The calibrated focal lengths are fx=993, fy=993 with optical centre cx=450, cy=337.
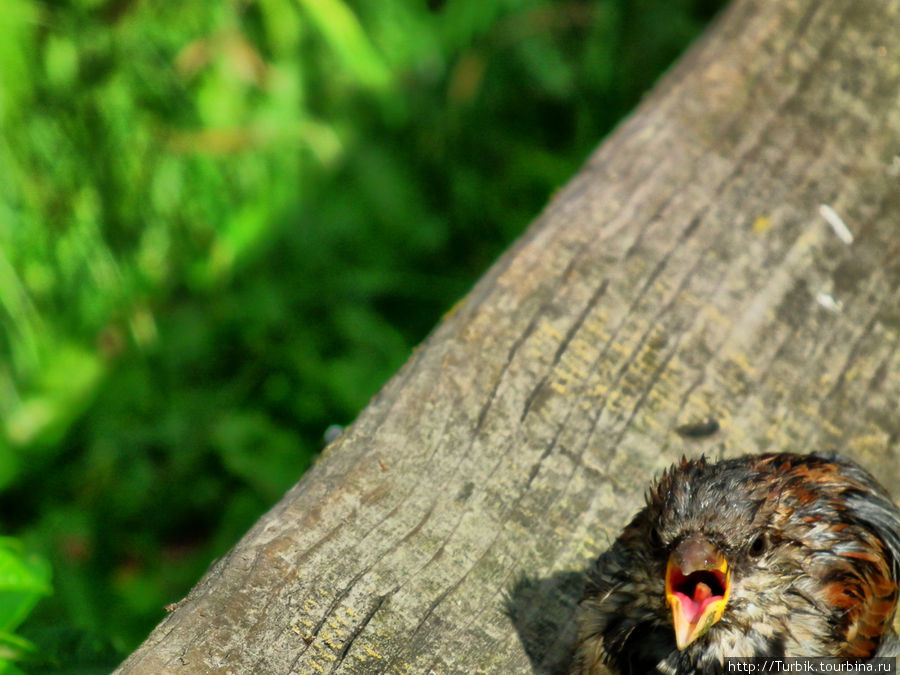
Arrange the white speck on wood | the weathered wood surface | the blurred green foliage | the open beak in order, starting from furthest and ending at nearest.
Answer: the blurred green foliage → the white speck on wood → the weathered wood surface → the open beak

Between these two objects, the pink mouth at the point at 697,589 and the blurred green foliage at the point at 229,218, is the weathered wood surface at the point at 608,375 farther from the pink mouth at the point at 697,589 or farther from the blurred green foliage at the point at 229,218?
the blurred green foliage at the point at 229,218

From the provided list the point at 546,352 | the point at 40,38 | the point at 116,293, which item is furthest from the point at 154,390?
the point at 546,352

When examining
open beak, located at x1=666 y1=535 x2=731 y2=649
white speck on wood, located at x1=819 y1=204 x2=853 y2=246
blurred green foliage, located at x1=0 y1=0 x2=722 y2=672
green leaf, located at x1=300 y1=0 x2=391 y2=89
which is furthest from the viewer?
green leaf, located at x1=300 y1=0 x2=391 y2=89

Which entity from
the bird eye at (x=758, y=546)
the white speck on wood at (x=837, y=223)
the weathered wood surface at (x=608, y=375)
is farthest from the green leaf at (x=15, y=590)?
the white speck on wood at (x=837, y=223)

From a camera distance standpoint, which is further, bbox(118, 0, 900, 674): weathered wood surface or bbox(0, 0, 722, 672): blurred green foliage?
bbox(0, 0, 722, 672): blurred green foliage

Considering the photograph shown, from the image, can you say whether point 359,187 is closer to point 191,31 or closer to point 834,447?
point 191,31

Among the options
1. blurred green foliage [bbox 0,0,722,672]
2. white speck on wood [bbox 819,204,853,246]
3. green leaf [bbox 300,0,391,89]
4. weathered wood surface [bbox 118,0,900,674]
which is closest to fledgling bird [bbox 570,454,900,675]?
weathered wood surface [bbox 118,0,900,674]

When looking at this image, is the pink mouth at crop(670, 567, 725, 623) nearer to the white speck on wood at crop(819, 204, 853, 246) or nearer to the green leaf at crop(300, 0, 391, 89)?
the white speck on wood at crop(819, 204, 853, 246)
